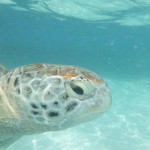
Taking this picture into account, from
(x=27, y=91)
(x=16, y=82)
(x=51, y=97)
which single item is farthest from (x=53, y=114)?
(x=16, y=82)

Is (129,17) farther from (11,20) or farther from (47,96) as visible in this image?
(47,96)

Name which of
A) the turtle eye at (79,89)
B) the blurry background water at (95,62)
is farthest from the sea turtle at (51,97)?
the blurry background water at (95,62)

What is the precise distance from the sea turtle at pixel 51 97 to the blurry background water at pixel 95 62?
3.76m

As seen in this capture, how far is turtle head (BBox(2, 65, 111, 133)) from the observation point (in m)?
2.65

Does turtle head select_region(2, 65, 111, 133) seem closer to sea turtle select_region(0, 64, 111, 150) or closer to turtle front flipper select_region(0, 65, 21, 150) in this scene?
sea turtle select_region(0, 64, 111, 150)

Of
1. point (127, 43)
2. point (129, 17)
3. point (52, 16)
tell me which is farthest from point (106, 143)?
point (127, 43)

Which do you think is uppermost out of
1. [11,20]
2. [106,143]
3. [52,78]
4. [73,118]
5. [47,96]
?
[11,20]

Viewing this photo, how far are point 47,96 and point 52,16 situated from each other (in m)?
18.3

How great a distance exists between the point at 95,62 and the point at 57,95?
2225 cm

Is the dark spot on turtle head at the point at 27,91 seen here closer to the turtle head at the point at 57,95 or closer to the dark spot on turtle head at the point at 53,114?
the turtle head at the point at 57,95

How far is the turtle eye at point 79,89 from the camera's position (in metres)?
2.64

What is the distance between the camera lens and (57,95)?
268 cm

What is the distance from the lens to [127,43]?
31.7 m

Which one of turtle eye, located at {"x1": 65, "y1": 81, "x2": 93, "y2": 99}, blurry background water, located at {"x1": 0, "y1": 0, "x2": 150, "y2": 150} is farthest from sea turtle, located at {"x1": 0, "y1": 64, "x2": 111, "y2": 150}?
blurry background water, located at {"x1": 0, "y1": 0, "x2": 150, "y2": 150}
